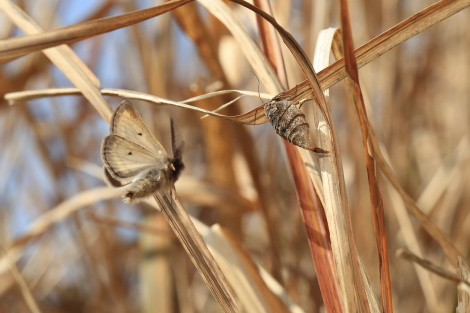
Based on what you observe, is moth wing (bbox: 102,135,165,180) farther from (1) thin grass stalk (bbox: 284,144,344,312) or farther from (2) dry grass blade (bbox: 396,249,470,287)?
(2) dry grass blade (bbox: 396,249,470,287)

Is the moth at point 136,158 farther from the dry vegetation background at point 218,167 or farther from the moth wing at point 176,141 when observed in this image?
the dry vegetation background at point 218,167

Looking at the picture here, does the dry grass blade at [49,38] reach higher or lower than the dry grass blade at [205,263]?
higher

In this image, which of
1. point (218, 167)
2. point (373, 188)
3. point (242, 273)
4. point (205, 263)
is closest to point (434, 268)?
point (373, 188)

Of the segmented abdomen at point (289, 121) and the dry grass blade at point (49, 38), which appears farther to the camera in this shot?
the segmented abdomen at point (289, 121)

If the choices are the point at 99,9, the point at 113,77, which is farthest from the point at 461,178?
the point at 113,77

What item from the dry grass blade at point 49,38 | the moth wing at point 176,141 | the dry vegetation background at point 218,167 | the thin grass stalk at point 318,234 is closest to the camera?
the dry grass blade at point 49,38

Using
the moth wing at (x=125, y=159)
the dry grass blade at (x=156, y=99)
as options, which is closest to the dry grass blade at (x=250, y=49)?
the dry grass blade at (x=156, y=99)

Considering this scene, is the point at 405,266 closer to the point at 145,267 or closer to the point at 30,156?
the point at 145,267

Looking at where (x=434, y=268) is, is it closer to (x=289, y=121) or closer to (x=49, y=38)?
(x=289, y=121)
